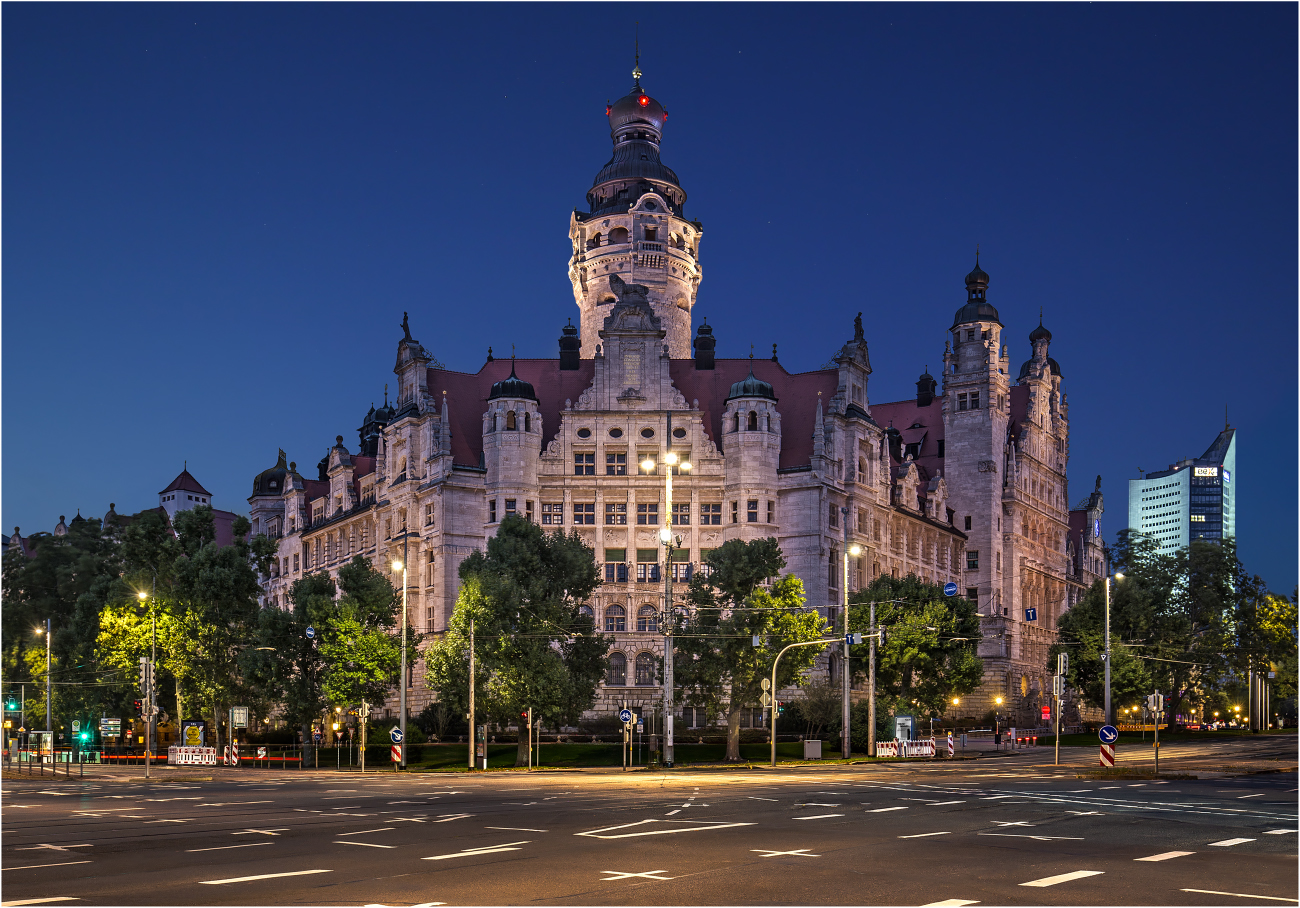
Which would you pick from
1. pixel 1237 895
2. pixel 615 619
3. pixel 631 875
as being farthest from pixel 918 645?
pixel 1237 895

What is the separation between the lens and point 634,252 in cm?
12081

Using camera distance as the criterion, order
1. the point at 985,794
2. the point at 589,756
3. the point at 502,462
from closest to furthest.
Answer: the point at 985,794
the point at 589,756
the point at 502,462

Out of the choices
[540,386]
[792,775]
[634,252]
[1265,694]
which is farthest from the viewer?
[1265,694]

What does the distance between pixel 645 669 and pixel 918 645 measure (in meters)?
22.8

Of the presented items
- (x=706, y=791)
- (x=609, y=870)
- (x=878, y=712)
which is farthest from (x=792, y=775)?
(x=609, y=870)

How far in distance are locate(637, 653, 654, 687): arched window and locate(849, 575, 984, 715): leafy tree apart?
56.5 feet

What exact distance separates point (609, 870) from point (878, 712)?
60.6 metres

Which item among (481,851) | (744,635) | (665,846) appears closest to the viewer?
(481,851)

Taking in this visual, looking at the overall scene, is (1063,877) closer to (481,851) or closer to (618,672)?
(481,851)

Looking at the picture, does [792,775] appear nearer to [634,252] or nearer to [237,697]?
[237,697]

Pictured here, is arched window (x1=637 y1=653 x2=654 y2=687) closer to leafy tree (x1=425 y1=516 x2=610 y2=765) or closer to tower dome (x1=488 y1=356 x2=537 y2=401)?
tower dome (x1=488 y1=356 x2=537 y2=401)

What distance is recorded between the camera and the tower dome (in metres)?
99.1

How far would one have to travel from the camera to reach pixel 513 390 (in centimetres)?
9925

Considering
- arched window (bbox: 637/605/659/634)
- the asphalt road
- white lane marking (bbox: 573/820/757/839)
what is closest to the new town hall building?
arched window (bbox: 637/605/659/634)
